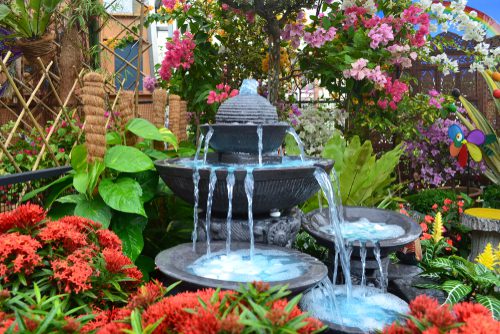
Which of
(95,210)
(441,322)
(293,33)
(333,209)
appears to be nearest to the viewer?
(441,322)

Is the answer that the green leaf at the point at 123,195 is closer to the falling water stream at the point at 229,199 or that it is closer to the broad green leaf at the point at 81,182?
the broad green leaf at the point at 81,182

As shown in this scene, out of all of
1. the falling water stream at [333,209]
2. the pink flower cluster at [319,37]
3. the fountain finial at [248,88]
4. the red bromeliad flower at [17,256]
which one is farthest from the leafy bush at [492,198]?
the red bromeliad flower at [17,256]

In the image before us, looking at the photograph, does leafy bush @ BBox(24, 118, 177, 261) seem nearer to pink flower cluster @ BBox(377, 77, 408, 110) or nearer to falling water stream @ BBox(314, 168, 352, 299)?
falling water stream @ BBox(314, 168, 352, 299)

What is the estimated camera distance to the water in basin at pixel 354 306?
213 cm

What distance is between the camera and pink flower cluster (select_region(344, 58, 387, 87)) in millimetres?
4445

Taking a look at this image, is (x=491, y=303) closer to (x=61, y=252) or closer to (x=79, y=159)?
(x=61, y=252)

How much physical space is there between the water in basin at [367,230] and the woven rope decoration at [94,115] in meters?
1.50

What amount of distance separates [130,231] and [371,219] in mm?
1612

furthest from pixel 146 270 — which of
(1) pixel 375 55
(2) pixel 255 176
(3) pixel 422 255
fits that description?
(1) pixel 375 55

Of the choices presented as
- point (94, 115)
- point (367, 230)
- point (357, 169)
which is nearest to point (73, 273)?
point (94, 115)

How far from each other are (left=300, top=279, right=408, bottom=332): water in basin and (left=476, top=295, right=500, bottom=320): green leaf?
479mm

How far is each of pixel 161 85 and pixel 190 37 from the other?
2.81 feet

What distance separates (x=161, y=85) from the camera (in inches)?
217

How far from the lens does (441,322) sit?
1.12 metres
